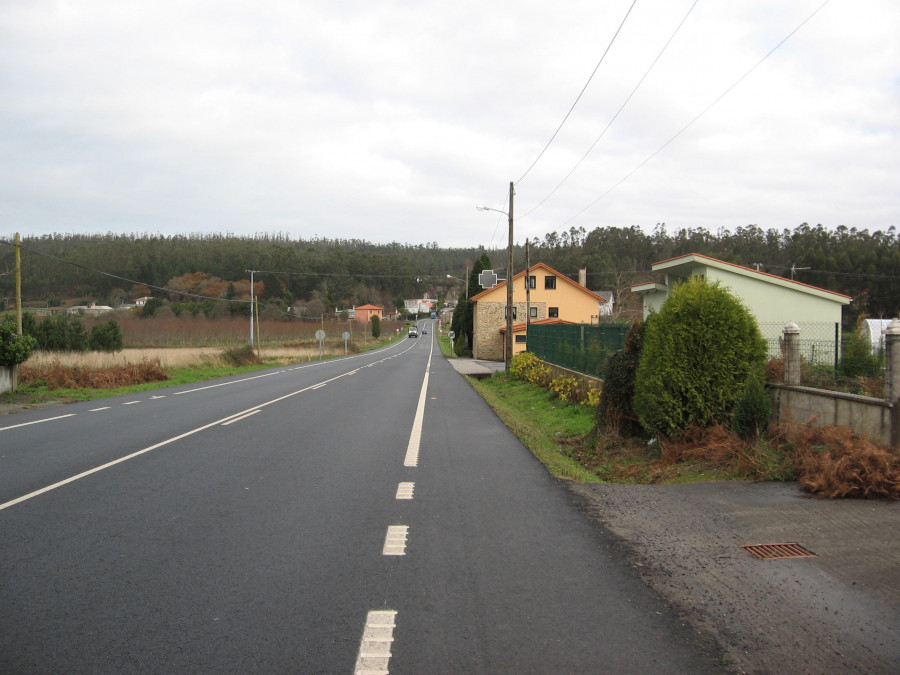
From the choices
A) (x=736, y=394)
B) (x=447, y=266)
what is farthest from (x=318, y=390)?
(x=447, y=266)

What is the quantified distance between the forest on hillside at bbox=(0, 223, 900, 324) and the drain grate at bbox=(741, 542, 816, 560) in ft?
129

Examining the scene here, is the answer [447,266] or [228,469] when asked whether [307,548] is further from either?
[447,266]

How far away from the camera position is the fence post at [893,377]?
687cm

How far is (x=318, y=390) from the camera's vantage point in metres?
21.0

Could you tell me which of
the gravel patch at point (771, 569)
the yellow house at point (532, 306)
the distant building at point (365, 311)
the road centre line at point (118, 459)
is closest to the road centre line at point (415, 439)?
the gravel patch at point (771, 569)

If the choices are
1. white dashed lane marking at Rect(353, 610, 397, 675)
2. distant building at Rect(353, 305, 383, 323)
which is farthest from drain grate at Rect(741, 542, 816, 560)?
distant building at Rect(353, 305, 383, 323)

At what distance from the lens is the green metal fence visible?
1488 cm

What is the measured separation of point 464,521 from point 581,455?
14.9 feet

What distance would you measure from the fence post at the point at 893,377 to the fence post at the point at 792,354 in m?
1.51

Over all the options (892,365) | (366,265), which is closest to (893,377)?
(892,365)

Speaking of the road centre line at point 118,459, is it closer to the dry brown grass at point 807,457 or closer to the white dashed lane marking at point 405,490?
the white dashed lane marking at point 405,490

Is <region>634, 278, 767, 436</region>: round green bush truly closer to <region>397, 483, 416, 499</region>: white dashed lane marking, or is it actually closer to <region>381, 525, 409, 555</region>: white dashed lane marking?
<region>397, 483, 416, 499</region>: white dashed lane marking

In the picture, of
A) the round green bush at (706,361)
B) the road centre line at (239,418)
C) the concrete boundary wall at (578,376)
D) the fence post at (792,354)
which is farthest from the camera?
the concrete boundary wall at (578,376)

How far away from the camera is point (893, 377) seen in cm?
693
